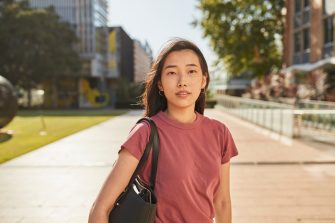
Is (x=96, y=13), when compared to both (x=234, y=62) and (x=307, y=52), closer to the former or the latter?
(x=234, y=62)

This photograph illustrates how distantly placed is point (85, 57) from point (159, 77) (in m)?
57.8

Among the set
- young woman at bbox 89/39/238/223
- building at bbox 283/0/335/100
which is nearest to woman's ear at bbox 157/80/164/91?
young woman at bbox 89/39/238/223

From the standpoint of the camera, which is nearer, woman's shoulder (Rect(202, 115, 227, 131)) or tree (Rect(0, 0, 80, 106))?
woman's shoulder (Rect(202, 115, 227, 131))

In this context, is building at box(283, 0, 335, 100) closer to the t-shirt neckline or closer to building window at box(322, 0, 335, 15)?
building window at box(322, 0, 335, 15)

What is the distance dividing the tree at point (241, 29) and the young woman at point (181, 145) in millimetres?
32732

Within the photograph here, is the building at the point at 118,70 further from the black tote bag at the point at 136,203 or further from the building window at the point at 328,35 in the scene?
the black tote bag at the point at 136,203

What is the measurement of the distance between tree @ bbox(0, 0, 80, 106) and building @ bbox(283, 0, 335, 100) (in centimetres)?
2226

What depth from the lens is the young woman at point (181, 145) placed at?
1.85 m

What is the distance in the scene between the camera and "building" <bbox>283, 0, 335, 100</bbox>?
26.3 m

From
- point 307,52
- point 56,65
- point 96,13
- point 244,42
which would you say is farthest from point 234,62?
point 96,13

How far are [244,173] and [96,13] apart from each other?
2214 inches

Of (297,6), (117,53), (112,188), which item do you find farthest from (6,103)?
(117,53)

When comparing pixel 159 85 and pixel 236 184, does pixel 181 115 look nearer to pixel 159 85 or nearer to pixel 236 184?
pixel 159 85

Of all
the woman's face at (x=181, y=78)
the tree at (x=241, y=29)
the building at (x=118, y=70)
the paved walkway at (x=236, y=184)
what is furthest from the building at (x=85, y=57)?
the woman's face at (x=181, y=78)
